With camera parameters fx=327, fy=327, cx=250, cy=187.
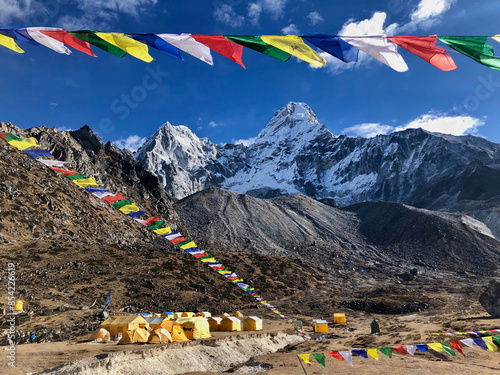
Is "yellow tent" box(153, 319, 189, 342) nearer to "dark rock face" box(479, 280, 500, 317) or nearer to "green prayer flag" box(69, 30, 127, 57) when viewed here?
"green prayer flag" box(69, 30, 127, 57)

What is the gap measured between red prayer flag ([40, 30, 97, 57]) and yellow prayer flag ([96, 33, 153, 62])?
1.92 ft

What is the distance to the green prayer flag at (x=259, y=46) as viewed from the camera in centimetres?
777

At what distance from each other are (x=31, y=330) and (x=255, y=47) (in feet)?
99.8

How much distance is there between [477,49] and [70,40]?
9802 mm

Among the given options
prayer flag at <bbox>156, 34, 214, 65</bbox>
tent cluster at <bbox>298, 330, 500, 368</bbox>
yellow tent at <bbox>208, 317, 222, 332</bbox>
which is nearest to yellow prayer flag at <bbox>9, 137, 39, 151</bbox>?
prayer flag at <bbox>156, 34, 214, 65</bbox>

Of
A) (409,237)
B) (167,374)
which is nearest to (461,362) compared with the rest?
(167,374)

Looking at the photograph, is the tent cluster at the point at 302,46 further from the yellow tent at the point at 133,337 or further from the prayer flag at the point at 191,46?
the yellow tent at the point at 133,337

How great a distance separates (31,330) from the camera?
26984 mm

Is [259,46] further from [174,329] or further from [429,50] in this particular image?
[174,329]

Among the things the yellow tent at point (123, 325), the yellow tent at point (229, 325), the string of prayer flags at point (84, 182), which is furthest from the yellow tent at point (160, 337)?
the string of prayer flags at point (84, 182)

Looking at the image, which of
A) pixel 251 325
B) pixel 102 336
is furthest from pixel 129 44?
pixel 251 325

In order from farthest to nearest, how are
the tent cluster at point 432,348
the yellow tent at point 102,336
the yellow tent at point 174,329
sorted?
the yellow tent at point 102,336 < the yellow tent at point 174,329 < the tent cluster at point 432,348

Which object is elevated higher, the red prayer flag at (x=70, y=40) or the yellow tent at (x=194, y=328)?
the red prayer flag at (x=70, y=40)

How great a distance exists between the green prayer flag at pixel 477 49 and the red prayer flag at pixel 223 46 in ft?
15.7
